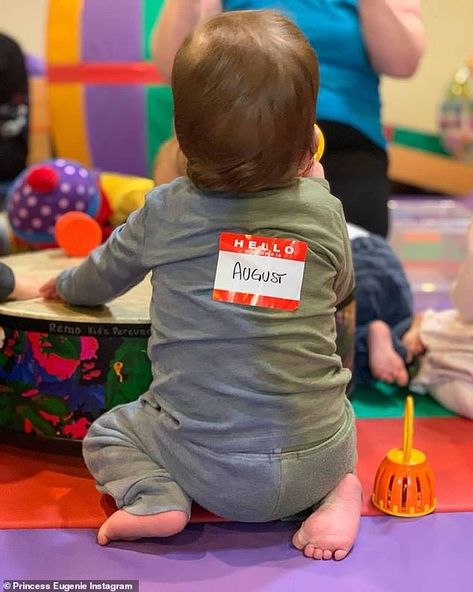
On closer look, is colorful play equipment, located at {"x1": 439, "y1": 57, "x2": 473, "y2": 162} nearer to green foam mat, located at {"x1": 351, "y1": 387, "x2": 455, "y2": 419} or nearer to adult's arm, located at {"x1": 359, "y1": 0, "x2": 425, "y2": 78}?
adult's arm, located at {"x1": 359, "y1": 0, "x2": 425, "y2": 78}

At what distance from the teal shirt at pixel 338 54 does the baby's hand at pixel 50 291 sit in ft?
2.13

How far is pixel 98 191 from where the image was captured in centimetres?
163

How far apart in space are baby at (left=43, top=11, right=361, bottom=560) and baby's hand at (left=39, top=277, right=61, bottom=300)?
0.75ft

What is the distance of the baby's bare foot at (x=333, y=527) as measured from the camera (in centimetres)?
96

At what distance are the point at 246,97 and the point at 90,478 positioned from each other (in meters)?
0.55

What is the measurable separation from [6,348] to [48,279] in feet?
0.39

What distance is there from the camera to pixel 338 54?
1596 millimetres

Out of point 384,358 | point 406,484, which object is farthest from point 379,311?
point 406,484

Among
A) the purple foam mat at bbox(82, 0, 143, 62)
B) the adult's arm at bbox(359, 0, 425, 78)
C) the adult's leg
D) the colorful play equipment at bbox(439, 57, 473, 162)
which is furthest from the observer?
the colorful play equipment at bbox(439, 57, 473, 162)

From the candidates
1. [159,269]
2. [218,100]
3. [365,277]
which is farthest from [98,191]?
[218,100]

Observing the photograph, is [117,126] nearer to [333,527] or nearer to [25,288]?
[25,288]

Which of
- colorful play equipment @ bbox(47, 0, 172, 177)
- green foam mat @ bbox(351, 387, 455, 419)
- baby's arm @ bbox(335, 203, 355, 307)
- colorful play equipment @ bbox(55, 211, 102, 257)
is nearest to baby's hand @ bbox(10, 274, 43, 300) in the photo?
colorful play equipment @ bbox(55, 211, 102, 257)

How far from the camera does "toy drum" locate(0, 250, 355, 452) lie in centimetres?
113

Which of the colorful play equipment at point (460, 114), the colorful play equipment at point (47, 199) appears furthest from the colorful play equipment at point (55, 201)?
the colorful play equipment at point (460, 114)
